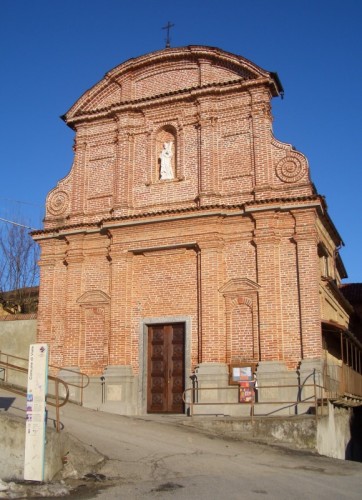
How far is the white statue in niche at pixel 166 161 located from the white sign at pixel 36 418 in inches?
426

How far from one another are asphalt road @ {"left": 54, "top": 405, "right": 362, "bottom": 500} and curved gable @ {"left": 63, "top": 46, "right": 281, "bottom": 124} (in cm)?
1066

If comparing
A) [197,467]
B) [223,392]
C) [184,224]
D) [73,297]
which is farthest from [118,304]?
[197,467]

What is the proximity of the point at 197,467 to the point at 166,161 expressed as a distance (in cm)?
1123

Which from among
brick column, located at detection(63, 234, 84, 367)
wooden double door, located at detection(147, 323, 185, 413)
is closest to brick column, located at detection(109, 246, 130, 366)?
wooden double door, located at detection(147, 323, 185, 413)

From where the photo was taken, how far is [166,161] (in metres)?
19.3

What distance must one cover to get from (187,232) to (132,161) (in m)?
3.47

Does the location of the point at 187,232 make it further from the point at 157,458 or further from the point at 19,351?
the point at 157,458

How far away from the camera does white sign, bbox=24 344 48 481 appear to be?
8.79 metres

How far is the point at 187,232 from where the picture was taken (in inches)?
699

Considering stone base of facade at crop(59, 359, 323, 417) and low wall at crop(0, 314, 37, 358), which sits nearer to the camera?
stone base of facade at crop(59, 359, 323, 417)

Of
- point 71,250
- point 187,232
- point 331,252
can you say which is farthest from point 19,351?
point 331,252

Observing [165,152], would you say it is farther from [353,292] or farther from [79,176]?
[353,292]

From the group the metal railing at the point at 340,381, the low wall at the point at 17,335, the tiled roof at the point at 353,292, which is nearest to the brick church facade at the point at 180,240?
the low wall at the point at 17,335

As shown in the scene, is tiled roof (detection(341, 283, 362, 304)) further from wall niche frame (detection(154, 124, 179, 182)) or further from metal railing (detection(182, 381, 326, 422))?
metal railing (detection(182, 381, 326, 422))
